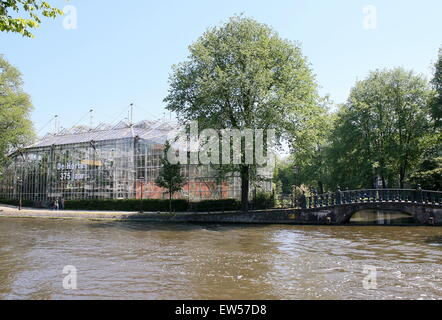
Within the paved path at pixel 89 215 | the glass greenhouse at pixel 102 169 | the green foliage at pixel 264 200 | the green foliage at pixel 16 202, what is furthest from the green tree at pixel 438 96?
the green foliage at pixel 16 202

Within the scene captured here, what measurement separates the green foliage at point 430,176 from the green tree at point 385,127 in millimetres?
3242

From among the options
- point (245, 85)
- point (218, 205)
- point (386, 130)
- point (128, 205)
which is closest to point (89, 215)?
point (128, 205)

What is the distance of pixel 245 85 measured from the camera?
26828mm

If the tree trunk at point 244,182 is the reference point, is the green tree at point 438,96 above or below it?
above

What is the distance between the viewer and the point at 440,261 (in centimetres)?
1292

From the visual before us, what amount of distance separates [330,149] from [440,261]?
31.4 meters

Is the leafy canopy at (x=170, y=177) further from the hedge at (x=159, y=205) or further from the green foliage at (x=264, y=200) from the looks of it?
the green foliage at (x=264, y=200)

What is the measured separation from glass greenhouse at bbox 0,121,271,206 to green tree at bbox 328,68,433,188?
1076cm

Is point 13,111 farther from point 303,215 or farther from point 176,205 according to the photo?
point 303,215

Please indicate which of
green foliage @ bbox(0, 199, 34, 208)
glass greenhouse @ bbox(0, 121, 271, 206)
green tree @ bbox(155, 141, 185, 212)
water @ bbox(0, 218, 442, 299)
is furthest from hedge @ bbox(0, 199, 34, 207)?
water @ bbox(0, 218, 442, 299)

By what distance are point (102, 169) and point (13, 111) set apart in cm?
1322

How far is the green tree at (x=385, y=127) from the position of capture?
38.0m

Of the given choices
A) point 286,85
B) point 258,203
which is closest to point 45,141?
point 258,203

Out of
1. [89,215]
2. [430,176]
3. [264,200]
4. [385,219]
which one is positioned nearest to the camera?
[385,219]
